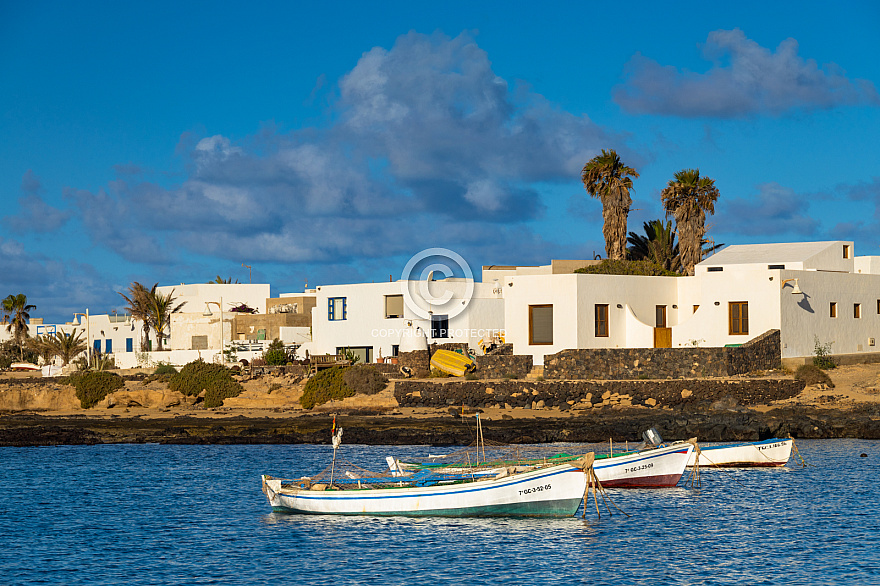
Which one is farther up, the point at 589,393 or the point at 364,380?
the point at 364,380

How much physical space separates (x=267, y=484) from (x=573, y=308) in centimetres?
2316

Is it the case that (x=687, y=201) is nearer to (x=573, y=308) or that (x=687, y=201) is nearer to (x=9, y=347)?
(x=573, y=308)

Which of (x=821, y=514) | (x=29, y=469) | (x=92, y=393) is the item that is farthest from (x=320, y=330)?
(x=821, y=514)

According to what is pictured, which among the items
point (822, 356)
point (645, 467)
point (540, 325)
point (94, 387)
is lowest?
point (645, 467)

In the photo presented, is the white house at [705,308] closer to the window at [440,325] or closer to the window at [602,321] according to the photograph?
the window at [602,321]

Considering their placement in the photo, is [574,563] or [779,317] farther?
[779,317]

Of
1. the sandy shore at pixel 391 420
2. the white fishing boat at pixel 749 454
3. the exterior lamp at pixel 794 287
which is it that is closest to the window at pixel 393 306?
the sandy shore at pixel 391 420

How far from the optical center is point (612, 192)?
201 feet

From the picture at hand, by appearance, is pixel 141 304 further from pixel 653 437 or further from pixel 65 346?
pixel 653 437

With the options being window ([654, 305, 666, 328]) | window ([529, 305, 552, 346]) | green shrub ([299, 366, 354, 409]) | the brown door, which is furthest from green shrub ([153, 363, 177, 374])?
the brown door

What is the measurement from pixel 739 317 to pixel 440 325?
2035 centimetres

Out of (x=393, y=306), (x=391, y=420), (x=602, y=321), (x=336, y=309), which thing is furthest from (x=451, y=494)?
(x=336, y=309)

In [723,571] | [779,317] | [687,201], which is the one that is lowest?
[723,571]

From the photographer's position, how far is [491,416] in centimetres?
4578
